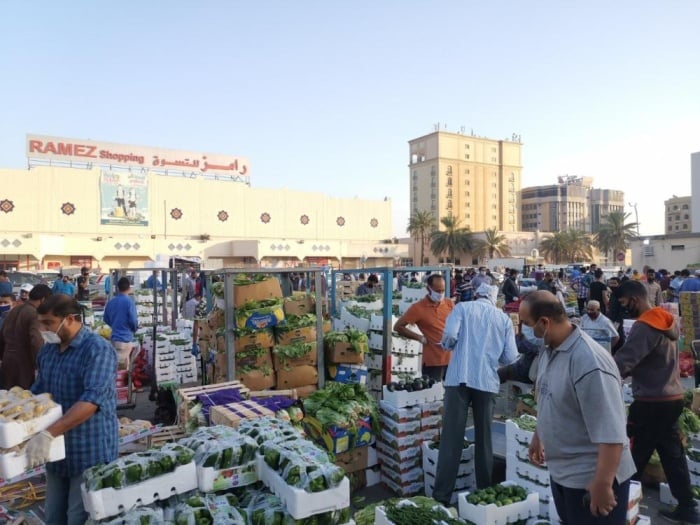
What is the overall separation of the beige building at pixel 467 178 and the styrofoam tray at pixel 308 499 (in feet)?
287

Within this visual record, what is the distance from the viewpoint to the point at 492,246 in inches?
2564

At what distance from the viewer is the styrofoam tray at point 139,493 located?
286 cm

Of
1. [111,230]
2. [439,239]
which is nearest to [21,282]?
[111,230]

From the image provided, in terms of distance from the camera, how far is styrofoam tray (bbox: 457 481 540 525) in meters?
3.79

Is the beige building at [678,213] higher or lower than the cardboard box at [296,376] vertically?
higher

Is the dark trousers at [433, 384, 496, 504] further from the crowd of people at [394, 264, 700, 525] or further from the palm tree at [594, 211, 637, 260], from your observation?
the palm tree at [594, 211, 637, 260]

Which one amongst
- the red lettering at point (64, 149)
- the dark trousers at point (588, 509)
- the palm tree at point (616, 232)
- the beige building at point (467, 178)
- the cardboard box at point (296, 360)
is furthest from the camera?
the beige building at point (467, 178)

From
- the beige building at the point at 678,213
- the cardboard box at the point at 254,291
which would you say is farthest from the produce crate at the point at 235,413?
the beige building at the point at 678,213

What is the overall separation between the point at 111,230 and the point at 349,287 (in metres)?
36.9

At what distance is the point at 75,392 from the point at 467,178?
93.4m

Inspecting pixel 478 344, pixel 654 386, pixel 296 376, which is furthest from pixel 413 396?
pixel 654 386

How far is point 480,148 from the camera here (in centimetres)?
9550

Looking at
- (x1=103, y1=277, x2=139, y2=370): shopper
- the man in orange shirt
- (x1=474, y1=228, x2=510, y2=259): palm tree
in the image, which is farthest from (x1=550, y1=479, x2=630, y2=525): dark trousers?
(x1=474, y1=228, x2=510, y2=259): palm tree

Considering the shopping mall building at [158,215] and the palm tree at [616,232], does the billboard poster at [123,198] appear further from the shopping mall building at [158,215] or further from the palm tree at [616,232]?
the palm tree at [616,232]
